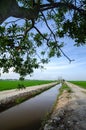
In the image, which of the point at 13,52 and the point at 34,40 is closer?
the point at 13,52

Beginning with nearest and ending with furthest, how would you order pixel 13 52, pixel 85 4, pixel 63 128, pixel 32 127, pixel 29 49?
pixel 85 4 < pixel 63 128 < pixel 13 52 < pixel 32 127 < pixel 29 49

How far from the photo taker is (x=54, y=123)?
1276cm

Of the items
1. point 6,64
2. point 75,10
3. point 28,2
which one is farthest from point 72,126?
point 28,2

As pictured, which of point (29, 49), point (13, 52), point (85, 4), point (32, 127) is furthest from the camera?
point (29, 49)

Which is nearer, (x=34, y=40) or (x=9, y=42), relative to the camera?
(x=9, y=42)

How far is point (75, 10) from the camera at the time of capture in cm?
1155

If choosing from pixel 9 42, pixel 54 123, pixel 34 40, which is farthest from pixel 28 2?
pixel 54 123

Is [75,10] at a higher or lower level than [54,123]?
higher

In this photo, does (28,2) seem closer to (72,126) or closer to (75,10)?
(75,10)

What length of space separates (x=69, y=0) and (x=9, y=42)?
10.6ft

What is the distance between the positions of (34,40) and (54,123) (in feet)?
18.5

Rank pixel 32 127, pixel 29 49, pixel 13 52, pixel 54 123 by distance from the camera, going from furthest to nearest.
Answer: pixel 29 49, pixel 32 127, pixel 13 52, pixel 54 123

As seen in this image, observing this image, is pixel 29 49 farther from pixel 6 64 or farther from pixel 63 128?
pixel 63 128

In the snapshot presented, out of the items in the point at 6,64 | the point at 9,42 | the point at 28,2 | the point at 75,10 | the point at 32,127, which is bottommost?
the point at 32,127
